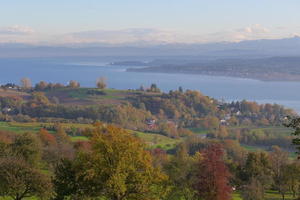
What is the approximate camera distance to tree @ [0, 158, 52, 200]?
21.2m

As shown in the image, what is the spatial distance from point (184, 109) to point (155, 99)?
25.8ft

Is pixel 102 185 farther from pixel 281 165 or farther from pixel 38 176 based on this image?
pixel 281 165

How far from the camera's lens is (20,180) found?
21297 mm

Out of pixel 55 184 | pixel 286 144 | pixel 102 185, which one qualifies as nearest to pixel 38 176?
pixel 55 184

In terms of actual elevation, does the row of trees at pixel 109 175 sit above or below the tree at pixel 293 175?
above

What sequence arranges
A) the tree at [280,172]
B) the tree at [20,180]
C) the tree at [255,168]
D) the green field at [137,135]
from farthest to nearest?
1. the green field at [137,135]
2. the tree at [255,168]
3. the tree at [280,172]
4. the tree at [20,180]

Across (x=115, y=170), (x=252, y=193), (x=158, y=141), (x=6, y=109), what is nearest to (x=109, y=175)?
(x=115, y=170)

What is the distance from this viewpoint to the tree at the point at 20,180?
2117 cm

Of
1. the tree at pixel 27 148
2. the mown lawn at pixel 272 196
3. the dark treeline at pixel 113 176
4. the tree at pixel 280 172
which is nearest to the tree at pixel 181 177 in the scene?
the dark treeline at pixel 113 176

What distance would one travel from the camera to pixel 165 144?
76.4m

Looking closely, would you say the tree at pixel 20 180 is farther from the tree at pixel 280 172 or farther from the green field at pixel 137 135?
the green field at pixel 137 135

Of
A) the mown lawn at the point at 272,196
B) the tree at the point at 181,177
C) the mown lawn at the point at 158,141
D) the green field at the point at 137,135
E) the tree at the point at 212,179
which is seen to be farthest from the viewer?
the mown lawn at the point at 158,141

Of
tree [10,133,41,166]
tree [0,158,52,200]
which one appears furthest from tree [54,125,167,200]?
tree [10,133,41,166]

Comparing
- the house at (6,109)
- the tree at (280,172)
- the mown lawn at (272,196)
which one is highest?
the tree at (280,172)
